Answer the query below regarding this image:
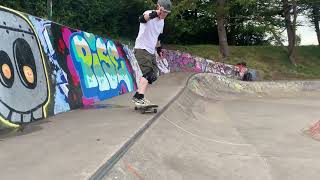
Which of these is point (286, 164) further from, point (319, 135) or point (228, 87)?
point (228, 87)

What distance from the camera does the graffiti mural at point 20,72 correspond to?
24.3ft

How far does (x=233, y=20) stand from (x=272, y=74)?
810 centimetres

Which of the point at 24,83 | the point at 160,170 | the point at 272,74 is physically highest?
the point at 24,83

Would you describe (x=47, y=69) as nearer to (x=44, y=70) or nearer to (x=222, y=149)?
(x=44, y=70)

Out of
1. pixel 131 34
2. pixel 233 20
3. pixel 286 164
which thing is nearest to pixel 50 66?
pixel 286 164

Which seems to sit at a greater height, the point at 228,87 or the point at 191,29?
the point at 191,29

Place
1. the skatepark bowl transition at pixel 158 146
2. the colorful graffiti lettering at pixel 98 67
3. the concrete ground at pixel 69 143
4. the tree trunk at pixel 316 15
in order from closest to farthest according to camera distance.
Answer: the concrete ground at pixel 69 143 → the skatepark bowl transition at pixel 158 146 → the colorful graffiti lettering at pixel 98 67 → the tree trunk at pixel 316 15

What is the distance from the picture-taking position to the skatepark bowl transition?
17.7ft

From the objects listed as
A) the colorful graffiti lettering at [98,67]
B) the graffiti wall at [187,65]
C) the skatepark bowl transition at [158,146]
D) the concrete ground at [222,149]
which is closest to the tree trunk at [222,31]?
the graffiti wall at [187,65]

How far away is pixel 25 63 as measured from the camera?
8266mm

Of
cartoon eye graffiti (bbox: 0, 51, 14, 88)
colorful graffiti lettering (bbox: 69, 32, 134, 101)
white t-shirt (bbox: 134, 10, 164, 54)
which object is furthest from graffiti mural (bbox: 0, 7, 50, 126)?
colorful graffiti lettering (bbox: 69, 32, 134, 101)

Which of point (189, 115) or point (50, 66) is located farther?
point (189, 115)

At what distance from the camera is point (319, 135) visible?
36.3 ft

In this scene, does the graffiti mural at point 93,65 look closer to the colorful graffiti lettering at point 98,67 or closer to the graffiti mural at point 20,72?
the colorful graffiti lettering at point 98,67
